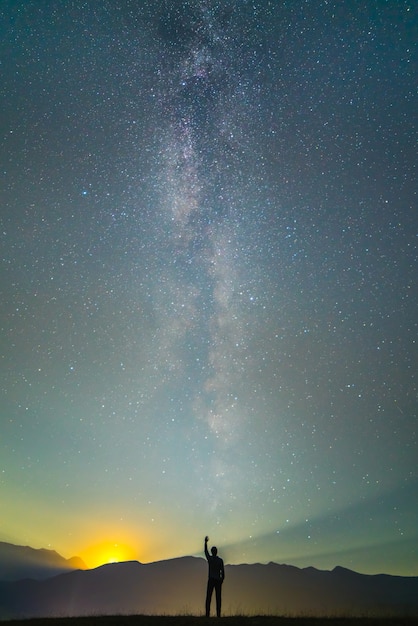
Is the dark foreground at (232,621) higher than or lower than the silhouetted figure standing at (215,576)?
lower

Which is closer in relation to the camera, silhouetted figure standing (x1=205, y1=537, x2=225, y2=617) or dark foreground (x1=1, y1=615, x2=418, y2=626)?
dark foreground (x1=1, y1=615, x2=418, y2=626)

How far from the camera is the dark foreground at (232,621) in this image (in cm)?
1020

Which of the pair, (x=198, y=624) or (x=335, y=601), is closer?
(x=198, y=624)

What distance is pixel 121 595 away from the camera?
655 feet

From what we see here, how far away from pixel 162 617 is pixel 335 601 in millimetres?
215318

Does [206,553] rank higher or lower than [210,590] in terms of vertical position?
higher

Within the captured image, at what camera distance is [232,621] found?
10.5m

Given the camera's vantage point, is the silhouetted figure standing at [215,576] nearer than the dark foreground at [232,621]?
No

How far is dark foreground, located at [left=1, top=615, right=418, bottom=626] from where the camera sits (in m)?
10.2

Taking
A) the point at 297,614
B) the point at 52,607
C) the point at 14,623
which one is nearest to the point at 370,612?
the point at 297,614

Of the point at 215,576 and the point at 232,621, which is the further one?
the point at 215,576

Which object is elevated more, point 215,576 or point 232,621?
point 215,576

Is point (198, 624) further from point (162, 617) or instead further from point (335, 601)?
point (335, 601)

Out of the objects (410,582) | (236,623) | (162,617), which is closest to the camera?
(236,623)
